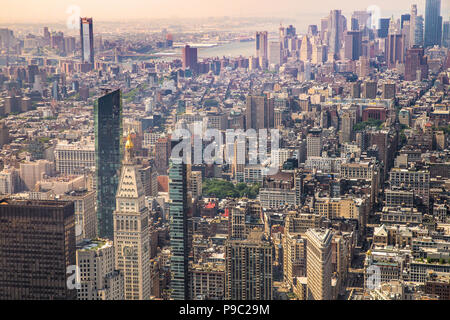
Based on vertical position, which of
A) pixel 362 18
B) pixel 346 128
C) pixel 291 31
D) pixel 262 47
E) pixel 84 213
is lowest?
pixel 84 213

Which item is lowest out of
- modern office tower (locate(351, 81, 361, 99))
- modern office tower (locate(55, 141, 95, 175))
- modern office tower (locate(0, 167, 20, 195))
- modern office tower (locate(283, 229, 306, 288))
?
modern office tower (locate(283, 229, 306, 288))

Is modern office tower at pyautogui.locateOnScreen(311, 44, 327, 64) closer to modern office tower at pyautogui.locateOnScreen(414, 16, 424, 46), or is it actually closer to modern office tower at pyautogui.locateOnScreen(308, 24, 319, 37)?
modern office tower at pyautogui.locateOnScreen(414, 16, 424, 46)

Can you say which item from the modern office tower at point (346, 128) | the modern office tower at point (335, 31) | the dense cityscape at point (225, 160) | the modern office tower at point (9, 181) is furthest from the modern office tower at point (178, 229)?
the modern office tower at point (346, 128)

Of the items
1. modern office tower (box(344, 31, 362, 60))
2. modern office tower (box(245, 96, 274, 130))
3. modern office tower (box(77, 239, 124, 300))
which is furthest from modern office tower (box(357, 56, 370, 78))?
modern office tower (box(77, 239, 124, 300))

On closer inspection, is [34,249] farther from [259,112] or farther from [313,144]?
[259,112]

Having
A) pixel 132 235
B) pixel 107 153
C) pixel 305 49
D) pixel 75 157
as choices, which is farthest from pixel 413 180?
pixel 132 235

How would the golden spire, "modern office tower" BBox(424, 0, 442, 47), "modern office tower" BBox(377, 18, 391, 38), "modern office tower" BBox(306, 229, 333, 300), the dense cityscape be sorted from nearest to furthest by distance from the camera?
"modern office tower" BBox(306, 229, 333, 300) → the dense cityscape → the golden spire → "modern office tower" BBox(424, 0, 442, 47) → "modern office tower" BBox(377, 18, 391, 38)
